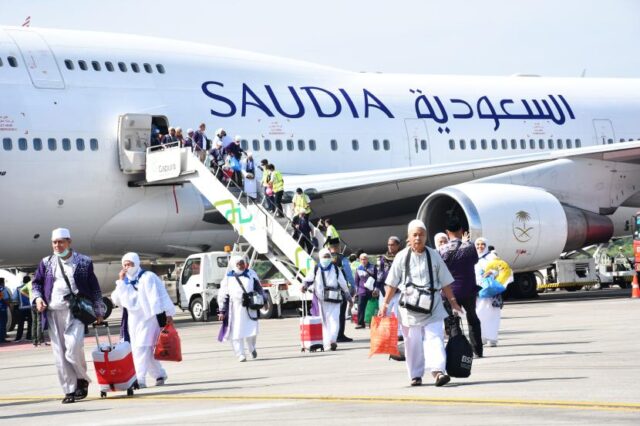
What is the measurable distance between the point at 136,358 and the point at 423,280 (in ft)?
10.2

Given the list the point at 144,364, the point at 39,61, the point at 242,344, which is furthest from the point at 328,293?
the point at 39,61

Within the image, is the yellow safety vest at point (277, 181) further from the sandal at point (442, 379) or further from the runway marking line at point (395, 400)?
the sandal at point (442, 379)

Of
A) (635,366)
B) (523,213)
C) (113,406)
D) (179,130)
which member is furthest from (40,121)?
(635,366)

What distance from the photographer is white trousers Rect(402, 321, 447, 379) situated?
10.6 meters

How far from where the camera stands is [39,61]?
880 inches

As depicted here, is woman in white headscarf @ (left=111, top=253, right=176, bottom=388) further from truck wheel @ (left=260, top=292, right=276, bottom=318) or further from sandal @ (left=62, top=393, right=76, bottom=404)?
truck wheel @ (left=260, top=292, right=276, bottom=318)

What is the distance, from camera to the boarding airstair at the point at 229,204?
22297 mm

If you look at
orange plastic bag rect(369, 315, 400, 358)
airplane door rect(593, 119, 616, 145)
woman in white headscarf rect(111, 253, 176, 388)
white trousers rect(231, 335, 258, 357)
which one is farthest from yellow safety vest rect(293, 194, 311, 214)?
orange plastic bag rect(369, 315, 400, 358)

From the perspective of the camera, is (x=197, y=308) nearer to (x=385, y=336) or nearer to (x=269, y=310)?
(x=269, y=310)

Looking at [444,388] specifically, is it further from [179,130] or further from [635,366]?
[179,130]

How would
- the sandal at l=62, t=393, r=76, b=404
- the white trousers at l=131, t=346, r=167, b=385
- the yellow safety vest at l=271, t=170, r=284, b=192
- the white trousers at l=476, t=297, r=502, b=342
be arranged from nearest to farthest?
the sandal at l=62, t=393, r=76, b=404 → the white trousers at l=131, t=346, r=167, b=385 → the white trousers at l=476, t=297, r=502, b=342 → the yellow safety vest at l=271, t=170, r=284, b=192

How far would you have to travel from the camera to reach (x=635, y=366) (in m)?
11.0

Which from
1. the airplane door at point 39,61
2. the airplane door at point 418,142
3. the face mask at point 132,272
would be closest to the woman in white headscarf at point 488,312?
the face mask at point 132,272

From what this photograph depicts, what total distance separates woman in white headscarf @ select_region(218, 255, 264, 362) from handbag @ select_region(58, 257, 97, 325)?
371 cm
